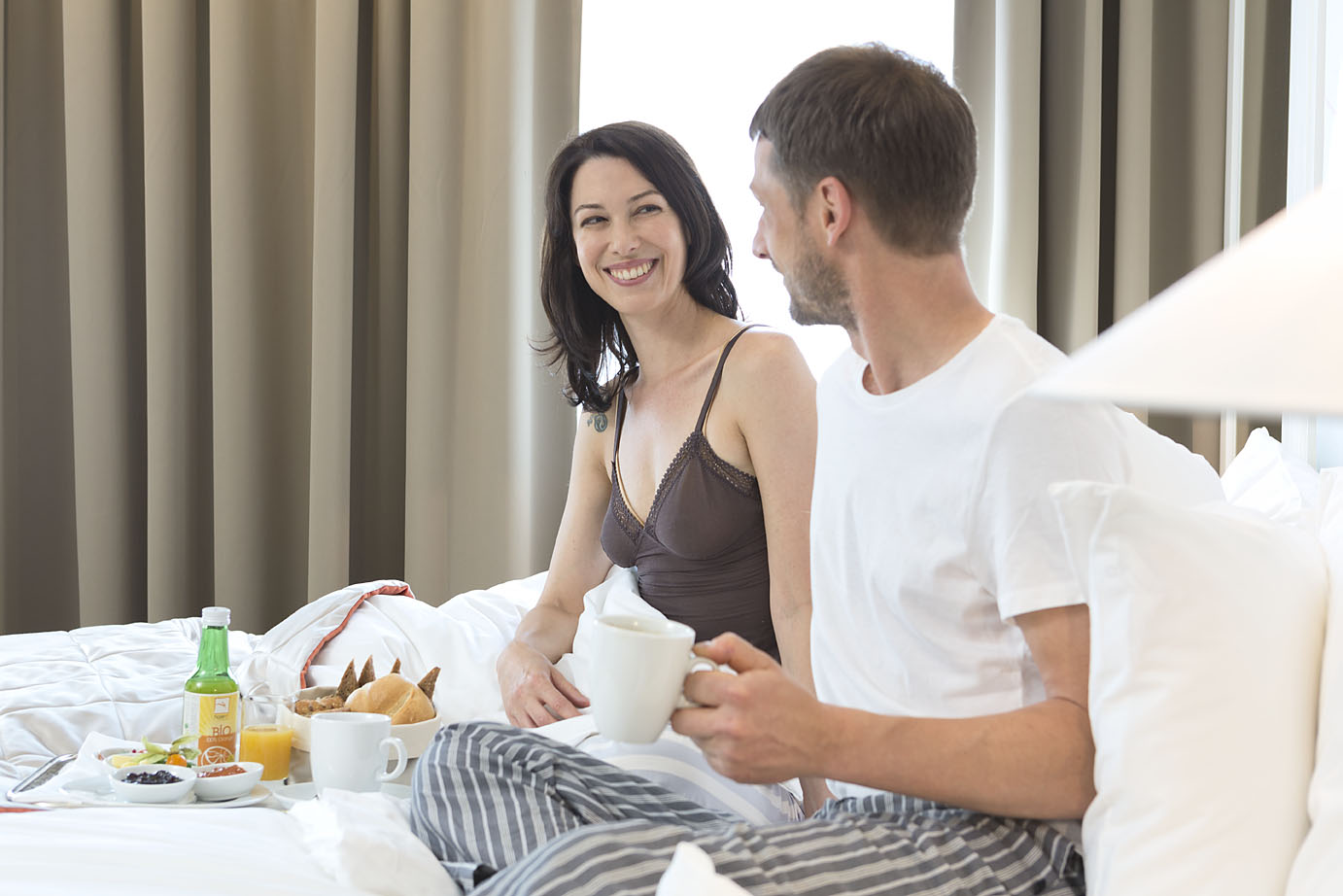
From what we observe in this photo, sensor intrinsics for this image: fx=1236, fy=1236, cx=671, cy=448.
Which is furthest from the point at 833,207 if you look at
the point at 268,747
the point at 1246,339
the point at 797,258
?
the point at 268,747

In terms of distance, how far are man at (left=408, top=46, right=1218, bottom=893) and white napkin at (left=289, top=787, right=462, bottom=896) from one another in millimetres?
75

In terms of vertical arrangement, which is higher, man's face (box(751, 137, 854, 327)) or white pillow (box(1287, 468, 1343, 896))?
man's face (box(751, 137, 854, 327))

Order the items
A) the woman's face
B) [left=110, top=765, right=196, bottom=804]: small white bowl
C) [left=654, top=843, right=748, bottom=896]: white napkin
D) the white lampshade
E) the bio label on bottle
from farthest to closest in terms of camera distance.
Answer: the woman's face, the bio label on bottle, [left=110, top=765, right=196, bottom=804]: small white bowl, [left=654, top=843, right=748, bottom=896]: white napkin, the white lampshade

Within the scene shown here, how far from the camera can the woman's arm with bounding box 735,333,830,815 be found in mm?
1812

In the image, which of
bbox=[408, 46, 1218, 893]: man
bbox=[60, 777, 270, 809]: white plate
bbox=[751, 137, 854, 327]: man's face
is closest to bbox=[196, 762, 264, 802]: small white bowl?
bbox=[60, 777, 270, 809]: white plate

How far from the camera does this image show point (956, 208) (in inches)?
47.8

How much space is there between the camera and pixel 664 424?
201 cm

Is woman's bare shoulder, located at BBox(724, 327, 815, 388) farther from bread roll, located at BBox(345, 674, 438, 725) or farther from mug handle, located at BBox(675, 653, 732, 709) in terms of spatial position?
mug handle, located at BBox(675, 653, 732, 709)

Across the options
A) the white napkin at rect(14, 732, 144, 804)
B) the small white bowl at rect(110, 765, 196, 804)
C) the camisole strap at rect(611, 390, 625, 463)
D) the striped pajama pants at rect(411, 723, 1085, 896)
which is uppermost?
the camisole strap at rect(611, 390, 625, 463)

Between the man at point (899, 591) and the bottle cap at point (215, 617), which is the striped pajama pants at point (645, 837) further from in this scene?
the bottle cap at point (215, 617)

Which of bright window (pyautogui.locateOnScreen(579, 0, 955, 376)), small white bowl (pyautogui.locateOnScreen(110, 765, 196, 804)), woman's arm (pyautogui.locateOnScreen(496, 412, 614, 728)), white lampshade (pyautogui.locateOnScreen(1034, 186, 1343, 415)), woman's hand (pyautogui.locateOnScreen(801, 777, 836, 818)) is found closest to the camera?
white lampshade (pyautogui.locateOnScreen(1034, 186, 1343, 415))

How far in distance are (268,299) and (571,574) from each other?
1571 mm

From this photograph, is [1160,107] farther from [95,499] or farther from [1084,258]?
[95,499]

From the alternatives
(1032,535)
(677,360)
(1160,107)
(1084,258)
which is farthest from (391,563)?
(1032,535)
